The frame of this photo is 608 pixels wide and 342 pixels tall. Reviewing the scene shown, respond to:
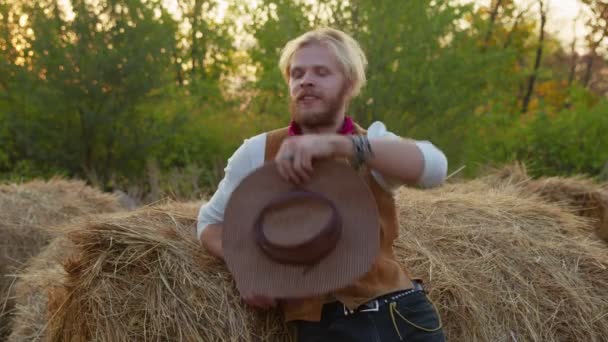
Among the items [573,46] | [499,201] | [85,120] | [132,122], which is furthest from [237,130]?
[573,46]

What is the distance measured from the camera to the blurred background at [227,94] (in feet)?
34.2

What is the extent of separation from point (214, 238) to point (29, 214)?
10.5ft

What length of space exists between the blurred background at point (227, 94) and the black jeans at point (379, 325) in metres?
5.07

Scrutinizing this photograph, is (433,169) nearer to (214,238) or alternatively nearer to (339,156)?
(339,156)

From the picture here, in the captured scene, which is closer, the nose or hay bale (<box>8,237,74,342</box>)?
the nose

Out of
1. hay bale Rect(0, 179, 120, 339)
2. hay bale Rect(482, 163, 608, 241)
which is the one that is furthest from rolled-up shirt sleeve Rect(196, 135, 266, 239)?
hay bale Rect(482, 163, 608, 241)

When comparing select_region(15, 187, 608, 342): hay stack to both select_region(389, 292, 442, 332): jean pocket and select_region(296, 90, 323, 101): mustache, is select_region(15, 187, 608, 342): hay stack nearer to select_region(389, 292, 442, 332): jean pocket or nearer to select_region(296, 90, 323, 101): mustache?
select_region(389, 292, 442, 332): jean pocket

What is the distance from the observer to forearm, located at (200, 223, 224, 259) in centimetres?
236

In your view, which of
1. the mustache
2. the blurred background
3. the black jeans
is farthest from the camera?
the blurred background

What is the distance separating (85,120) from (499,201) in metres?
11.7

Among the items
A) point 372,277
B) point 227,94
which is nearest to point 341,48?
point 372,277

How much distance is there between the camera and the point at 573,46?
24.0m

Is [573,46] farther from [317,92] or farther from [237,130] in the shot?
[317,92]

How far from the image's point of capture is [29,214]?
199 inches
